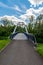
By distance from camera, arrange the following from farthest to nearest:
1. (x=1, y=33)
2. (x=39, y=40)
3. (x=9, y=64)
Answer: (x=1, y=33) < (x=39, y=40) < (x=9, y=64)

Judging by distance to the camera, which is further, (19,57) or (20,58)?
(19,57)

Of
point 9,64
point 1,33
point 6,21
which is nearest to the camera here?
point 9,64

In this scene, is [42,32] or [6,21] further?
[6,21]

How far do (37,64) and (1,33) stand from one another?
45.5m

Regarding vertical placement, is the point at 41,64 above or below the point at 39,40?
above

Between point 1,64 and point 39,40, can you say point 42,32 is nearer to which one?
point 39,40

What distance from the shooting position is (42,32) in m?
43.8

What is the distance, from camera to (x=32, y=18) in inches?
3484

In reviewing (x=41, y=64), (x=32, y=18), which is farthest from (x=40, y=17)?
(x=41, y=64)

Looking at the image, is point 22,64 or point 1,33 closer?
point 22,64

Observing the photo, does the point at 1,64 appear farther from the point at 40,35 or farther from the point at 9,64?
the point at 40,35

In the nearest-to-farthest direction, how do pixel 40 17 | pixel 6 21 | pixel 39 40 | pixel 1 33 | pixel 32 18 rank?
pixel 39 40 → pixel 1 33 → pixel 40 17 → pixel 32 18 → pixel 6 21

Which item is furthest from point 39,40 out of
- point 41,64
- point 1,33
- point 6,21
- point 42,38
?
point 6,21

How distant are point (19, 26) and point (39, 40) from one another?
6713 cm
